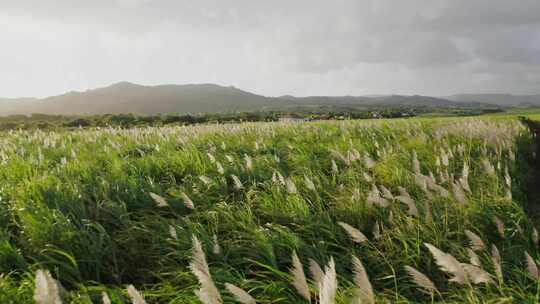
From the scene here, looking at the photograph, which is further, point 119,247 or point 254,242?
point 119,247

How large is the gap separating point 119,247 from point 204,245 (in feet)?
2.90

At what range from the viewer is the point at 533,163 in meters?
6.13

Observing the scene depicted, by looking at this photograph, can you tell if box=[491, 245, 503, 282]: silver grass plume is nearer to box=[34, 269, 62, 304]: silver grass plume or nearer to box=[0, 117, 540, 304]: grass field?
box=[0, 117, 540, 304]: grass field

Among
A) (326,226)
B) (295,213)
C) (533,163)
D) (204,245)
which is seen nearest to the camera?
(204,245)

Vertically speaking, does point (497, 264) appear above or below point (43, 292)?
below

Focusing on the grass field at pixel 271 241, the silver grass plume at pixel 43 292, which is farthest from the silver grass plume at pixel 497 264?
the silver grass plume at pixel 43 292

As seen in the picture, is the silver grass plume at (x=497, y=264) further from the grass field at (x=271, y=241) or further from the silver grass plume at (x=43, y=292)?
the silver grass plume at (x=43, y=292)

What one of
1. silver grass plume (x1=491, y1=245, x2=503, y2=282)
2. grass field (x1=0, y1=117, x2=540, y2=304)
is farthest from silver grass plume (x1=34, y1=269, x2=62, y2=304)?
silver grass plume (x1=491, y1=245, x2=503, y2=282)

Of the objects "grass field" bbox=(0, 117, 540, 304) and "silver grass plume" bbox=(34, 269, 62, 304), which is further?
"grass field" bbox=(0, 117, 540, 304)

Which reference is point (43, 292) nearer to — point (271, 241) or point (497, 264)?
point (271, 241)

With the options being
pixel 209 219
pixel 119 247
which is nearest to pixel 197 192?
pixel 209 219

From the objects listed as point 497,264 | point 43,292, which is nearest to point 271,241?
point 497,264

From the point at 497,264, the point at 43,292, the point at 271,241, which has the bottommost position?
the point at 271,241

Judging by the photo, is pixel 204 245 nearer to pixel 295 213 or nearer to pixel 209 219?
pixel 209 219
